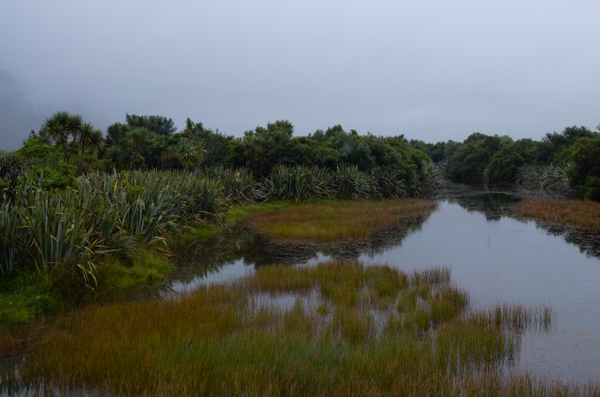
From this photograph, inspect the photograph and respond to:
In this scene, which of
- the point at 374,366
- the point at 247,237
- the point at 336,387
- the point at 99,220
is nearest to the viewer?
the point at 336,387

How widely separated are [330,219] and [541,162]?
45952mm

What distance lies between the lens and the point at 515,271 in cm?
1108

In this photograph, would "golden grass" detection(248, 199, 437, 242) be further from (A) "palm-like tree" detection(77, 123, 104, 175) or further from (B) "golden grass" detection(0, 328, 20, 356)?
(B) "golden grass" detection(0, 328, 20, 356)

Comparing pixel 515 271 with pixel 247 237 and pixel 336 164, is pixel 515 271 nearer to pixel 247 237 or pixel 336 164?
pixel 247 237

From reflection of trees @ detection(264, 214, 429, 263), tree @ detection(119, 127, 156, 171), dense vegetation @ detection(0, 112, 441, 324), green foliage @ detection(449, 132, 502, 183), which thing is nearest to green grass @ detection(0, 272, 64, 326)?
dense vegetation @ detection(0, 112, 441, 324)

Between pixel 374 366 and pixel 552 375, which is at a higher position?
pixel 374 366

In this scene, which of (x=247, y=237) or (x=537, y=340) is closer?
(x=537, y=340)

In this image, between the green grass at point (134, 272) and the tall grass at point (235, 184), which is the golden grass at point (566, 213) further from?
the green grass at point (134, 272)

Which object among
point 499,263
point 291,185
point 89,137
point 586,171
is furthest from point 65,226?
point 586,171

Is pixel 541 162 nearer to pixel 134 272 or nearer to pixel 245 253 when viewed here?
pixel 245 253

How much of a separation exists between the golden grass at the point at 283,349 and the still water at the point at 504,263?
2.55ft

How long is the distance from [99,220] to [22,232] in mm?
1485

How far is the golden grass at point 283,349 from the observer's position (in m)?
4.46

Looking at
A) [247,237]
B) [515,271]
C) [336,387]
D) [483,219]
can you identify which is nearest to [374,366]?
[336,387]
